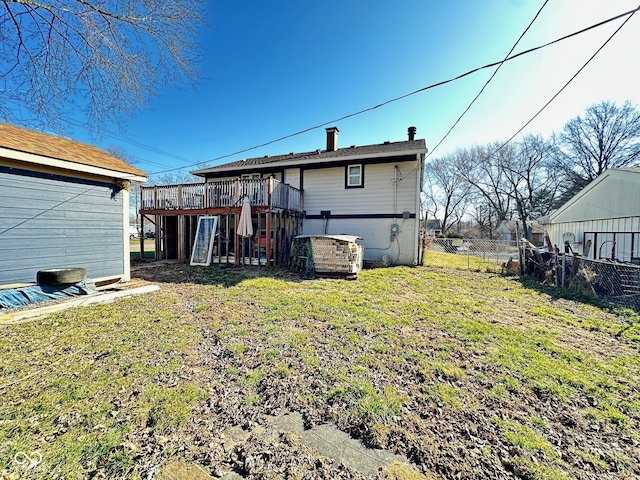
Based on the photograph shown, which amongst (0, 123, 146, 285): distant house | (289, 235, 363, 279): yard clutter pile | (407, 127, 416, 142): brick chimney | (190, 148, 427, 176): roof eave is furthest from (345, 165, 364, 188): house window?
(0, 123, 146, 285): distant house

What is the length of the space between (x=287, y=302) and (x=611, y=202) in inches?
509

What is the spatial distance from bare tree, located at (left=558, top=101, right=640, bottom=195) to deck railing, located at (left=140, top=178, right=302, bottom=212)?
29.8 meters

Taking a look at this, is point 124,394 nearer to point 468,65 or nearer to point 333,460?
point 333,460

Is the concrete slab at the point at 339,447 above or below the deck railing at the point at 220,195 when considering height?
below

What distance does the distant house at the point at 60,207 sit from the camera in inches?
198

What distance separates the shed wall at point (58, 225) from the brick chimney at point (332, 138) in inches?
386

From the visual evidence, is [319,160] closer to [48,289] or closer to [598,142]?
[48,289]

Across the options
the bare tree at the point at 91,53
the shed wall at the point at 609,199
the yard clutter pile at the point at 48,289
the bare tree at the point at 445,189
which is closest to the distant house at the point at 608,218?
the shed wall at the point at 609,199

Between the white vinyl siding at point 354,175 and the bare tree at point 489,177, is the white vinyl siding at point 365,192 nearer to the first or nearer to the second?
the white vinyl siding at point 354,175

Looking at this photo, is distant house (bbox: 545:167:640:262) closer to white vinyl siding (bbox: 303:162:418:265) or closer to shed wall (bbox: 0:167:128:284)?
white vinyl siding (bbox: 303:162:418:265)

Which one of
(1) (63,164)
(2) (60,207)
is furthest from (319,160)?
(2) (60,207)

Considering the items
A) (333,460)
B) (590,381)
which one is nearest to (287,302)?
(333,460)

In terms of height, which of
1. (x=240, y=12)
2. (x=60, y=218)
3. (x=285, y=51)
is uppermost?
(x=285, y=51)

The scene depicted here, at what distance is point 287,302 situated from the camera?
5.66m
